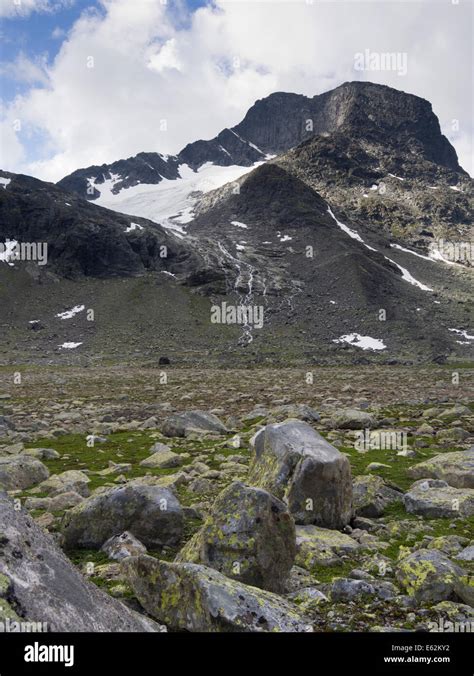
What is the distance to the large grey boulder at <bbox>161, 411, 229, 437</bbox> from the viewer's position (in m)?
18.3

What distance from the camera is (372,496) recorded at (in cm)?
1018

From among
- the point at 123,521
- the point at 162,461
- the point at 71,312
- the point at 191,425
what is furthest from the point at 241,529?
the point at 71,312

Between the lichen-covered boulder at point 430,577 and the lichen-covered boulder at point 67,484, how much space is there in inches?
271

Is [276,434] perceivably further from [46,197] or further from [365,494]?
[46,197]

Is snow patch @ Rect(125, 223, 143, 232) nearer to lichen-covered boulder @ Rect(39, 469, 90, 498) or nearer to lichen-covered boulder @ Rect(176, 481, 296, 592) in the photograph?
lichen-covered boulder @ Rect(39, 469, 90, 498)

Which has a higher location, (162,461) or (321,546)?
(321,546)

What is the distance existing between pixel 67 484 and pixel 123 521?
3.47 meters

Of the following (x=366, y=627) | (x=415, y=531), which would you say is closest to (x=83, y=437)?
(x=415, y=531)

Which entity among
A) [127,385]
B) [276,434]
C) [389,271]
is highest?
[389,271]

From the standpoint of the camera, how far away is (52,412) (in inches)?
955

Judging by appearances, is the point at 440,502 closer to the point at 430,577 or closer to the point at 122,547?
the point at 430,577

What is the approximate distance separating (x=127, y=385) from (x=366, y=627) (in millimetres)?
35247

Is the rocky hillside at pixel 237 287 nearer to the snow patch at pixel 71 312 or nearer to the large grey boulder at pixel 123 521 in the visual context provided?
the snow patch at pixel 71 312
